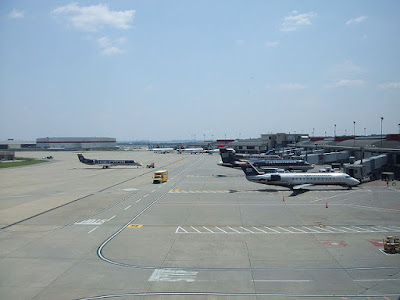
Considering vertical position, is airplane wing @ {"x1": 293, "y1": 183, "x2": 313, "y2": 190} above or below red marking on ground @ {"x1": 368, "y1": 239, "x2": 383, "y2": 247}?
above

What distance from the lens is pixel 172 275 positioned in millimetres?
22047

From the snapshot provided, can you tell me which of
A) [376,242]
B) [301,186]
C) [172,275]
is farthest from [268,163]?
[172,275]

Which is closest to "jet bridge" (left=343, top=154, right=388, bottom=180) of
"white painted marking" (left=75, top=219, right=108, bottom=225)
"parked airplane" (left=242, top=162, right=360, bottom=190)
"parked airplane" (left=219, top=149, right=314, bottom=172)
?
"parked airplane" (left=242, top=162, right=360, bottom=190)

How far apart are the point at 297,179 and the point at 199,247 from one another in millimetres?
33115

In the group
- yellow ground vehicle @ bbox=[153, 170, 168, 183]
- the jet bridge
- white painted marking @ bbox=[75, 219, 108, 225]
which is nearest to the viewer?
white painted marking @ bbox=[75, 219, 108, 225]

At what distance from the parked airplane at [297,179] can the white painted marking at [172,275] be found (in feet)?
118

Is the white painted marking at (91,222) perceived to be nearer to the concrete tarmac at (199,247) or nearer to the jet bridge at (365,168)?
the concrete tarmac at (199,247)

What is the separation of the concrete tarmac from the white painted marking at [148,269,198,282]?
7 cm

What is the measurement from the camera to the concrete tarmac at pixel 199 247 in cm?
2009

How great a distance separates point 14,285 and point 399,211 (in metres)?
41.2

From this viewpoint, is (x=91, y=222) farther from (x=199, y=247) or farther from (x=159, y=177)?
(x=159, y=177)

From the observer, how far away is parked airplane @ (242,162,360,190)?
56.2 metres

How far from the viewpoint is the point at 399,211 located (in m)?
41.1

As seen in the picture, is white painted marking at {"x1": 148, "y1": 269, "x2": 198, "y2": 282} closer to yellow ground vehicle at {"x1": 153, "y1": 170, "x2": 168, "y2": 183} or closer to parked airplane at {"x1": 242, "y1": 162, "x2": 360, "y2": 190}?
parked airplane at {"x1": 242, "y1": 162, "x2": 360, "y2": 190}
